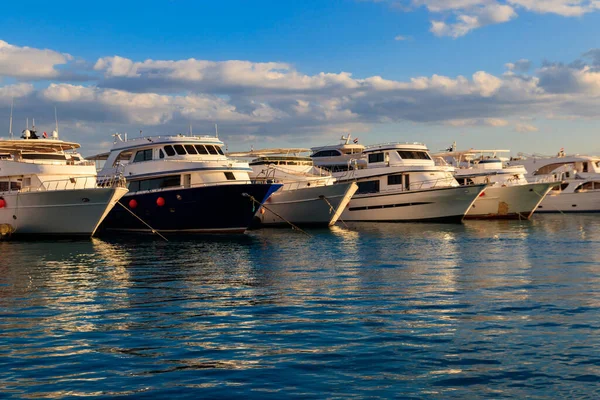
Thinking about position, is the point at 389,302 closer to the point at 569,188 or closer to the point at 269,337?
the point at 269,337

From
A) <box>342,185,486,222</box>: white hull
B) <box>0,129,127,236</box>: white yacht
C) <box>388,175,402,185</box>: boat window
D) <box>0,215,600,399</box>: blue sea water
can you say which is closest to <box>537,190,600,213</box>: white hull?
<box>342,185,486,222</box>: white hull

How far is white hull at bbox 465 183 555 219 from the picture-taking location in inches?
2018

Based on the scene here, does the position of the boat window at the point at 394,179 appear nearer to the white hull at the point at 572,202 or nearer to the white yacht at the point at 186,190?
the white yacht at the point at 186,190

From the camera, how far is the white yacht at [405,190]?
152 ft

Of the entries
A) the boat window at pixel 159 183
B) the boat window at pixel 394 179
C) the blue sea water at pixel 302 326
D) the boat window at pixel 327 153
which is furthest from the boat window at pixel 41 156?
the boat window at pixel 327 153

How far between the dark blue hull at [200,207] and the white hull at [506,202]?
21027 mm

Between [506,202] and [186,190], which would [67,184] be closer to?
[186,190]

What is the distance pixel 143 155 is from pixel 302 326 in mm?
28887

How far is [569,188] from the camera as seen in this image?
64000 millimetres

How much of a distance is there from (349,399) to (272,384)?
3.79ft

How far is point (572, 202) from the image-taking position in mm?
63469

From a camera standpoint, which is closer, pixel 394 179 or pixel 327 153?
pixel 394 179

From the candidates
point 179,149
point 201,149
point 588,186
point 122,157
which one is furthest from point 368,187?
point 588,186

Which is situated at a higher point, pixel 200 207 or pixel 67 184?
pixel 67 184
